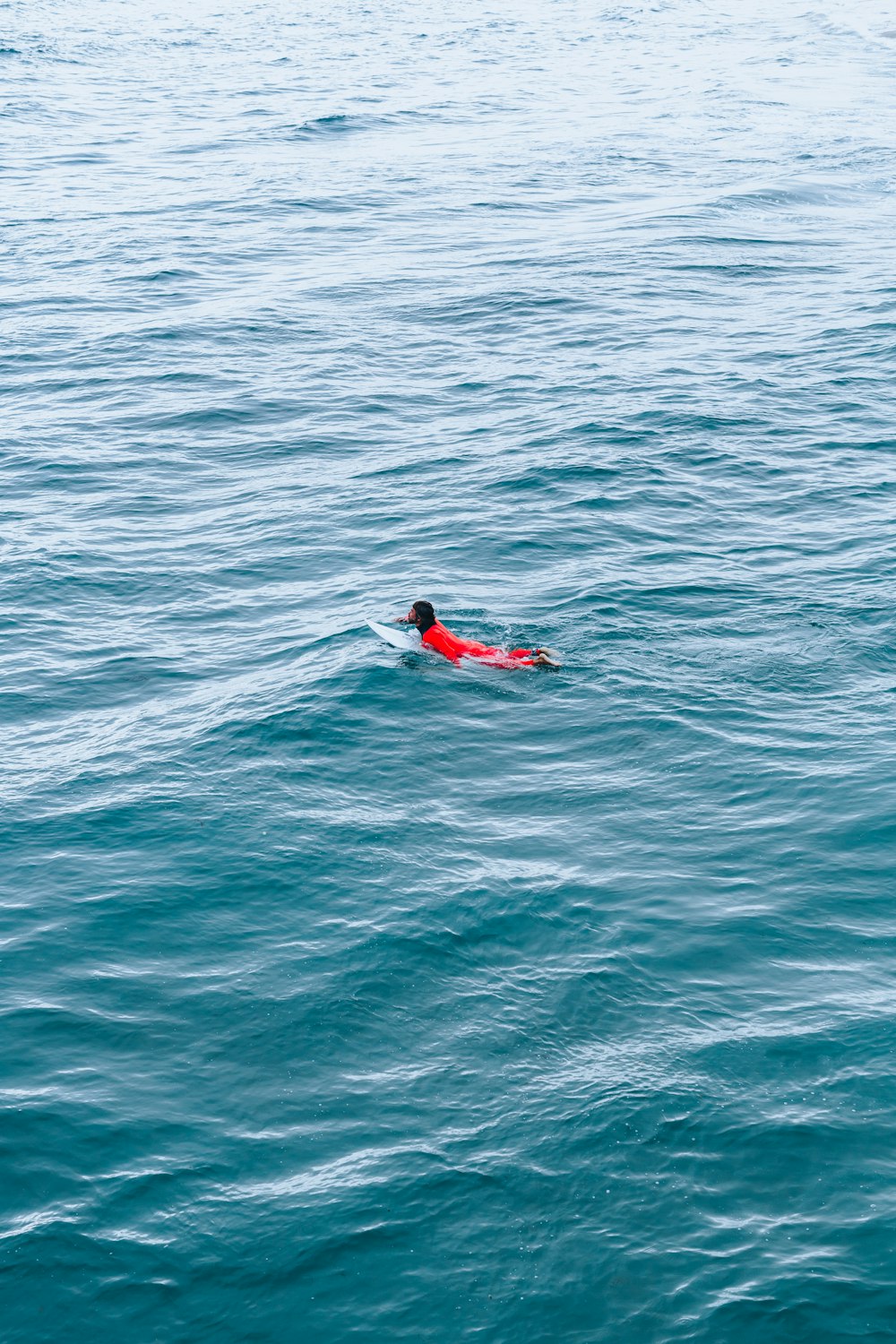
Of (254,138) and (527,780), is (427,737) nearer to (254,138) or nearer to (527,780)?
(527,780)

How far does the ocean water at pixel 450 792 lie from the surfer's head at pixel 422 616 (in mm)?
807

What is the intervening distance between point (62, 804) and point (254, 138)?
148 feet

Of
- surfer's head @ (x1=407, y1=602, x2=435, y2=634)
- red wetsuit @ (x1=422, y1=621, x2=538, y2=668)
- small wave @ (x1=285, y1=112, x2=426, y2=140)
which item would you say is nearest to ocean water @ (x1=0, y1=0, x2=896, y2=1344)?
red wetsuit @ (x1=422, y1=621, x2=538, y2=668)

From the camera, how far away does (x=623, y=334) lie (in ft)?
118

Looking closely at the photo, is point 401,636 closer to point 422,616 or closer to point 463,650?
point 422,616

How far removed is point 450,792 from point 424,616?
3.40 metres

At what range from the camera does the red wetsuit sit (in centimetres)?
2088

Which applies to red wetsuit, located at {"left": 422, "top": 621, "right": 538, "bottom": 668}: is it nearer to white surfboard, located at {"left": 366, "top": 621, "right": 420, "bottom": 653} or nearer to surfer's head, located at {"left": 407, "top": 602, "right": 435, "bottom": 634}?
surfer's head, located at {"left": 407, "top": 602, "right": 435, "bottom": 634}

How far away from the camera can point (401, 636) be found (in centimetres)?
2133

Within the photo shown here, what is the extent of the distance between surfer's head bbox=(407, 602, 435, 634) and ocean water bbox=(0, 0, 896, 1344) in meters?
0.81

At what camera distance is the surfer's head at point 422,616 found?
68.0ft

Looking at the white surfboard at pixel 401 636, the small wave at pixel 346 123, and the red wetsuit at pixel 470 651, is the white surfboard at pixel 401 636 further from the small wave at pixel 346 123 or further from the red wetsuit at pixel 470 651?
the small wave at pixel 346 123

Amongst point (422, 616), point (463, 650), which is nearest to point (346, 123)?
point (422, 616)

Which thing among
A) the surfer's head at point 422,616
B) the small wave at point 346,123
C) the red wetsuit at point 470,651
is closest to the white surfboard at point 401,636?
the surfer's head at point 422,616
